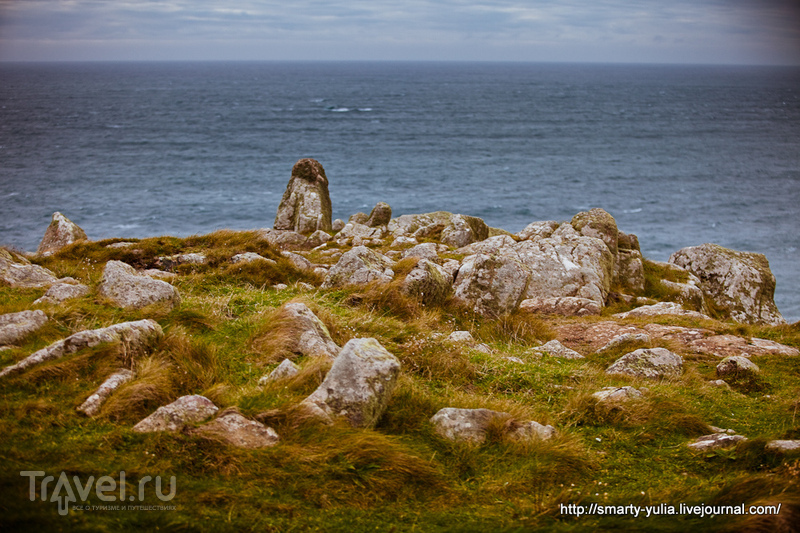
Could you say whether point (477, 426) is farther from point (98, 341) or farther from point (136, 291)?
point (136, 291)

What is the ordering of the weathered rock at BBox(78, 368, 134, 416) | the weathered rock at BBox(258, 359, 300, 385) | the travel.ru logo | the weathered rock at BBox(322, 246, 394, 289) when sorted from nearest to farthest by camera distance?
the travel.ru logo, the weathered rock at BBox(78, 368, 134, 416), the weathered rock at BBox(258, 359, 300, 385), the weathered rock at BBox(322, 246, 394, 289)

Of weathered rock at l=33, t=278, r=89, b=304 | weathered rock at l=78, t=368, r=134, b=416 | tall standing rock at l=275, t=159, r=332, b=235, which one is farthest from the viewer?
tall standing rock at l=275, t=159, r=332, b=235

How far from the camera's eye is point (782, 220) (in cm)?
6056

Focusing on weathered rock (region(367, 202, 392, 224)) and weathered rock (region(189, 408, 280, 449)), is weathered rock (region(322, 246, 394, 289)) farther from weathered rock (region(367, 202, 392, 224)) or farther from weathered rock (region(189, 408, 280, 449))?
weathered rock (region(367, 202, 392, 224))

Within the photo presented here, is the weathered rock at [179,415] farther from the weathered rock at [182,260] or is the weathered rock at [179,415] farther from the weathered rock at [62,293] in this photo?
the weathered rock at [182,260]

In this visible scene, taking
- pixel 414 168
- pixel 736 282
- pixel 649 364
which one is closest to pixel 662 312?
pixel 649 364

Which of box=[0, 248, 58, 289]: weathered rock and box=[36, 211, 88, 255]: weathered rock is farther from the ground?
box=[0, 248, 58, 289]: weathered rock

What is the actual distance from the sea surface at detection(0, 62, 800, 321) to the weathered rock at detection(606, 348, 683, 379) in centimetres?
3356

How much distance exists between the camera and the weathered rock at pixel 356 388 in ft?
20.7

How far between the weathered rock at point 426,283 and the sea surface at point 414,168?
34.4m

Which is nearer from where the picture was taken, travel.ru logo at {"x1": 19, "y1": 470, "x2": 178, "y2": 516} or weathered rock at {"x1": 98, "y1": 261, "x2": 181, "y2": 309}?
travel.ru logo at {"x1": 19, "y1": 470, "x2": 178, "y2": 516}

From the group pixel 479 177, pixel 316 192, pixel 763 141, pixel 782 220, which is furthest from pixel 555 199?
pixel 763 141

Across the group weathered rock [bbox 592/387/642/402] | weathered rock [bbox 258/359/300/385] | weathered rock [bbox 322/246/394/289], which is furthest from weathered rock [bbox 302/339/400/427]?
weathered rock [bbox 322/246/394/289]

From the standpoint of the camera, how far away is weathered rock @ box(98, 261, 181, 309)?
360 inches
